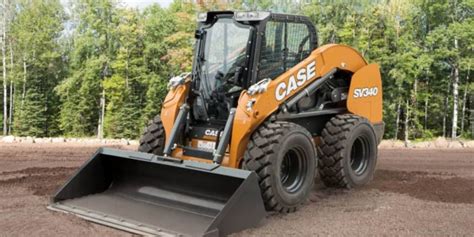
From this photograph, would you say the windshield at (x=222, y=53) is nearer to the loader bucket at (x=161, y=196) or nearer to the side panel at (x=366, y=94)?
the loader bucket at (x=161, y=196)

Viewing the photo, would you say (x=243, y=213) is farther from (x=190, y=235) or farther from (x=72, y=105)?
(x=72, y=105)

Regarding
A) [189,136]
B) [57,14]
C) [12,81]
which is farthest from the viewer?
[57,14]

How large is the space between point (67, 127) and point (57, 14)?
8.64 meters

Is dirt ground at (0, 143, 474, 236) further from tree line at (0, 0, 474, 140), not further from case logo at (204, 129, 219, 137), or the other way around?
tree line at (0, 0, 474, 140)

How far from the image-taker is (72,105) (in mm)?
34188

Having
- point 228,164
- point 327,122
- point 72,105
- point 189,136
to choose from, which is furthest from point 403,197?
point 72,105

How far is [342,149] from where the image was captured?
6.68 meters

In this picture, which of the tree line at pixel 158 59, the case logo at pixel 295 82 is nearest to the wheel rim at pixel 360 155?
the case logo at pixel 295 82

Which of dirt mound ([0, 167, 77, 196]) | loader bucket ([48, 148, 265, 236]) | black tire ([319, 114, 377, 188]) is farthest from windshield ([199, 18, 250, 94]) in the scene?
dirt mound ([0, 167, 77, 196])

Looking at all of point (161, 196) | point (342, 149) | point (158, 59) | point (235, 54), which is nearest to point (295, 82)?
point (235, 54)

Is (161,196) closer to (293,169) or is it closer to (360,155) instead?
(293,169)

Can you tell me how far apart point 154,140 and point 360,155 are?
114 inches

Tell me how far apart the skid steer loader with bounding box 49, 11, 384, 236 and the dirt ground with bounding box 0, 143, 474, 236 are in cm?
25

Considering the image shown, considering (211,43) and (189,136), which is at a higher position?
(211,43)
